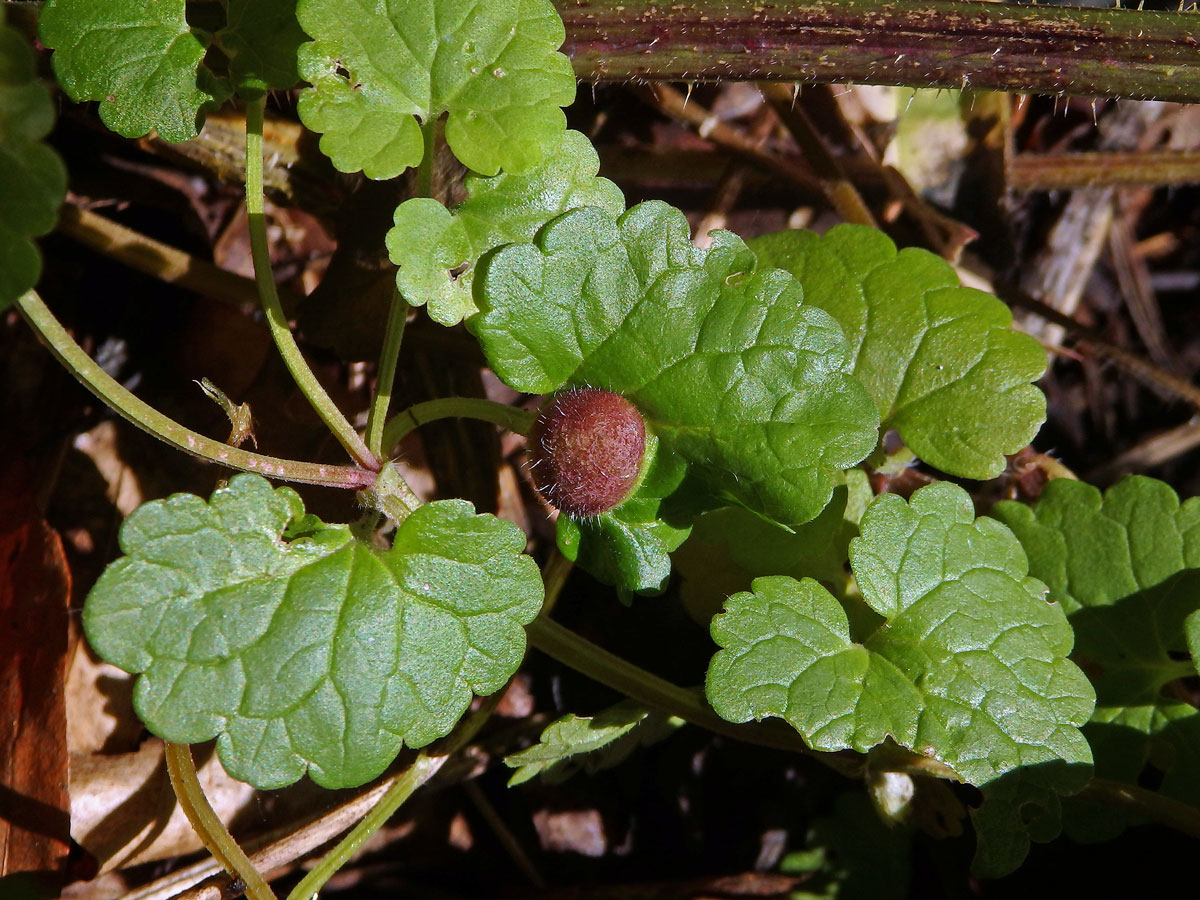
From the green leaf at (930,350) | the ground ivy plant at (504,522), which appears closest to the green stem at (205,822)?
the ground ivy plant at (504,522)

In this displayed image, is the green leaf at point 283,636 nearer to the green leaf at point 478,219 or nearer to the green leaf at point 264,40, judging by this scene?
the green leaf at point 478,219

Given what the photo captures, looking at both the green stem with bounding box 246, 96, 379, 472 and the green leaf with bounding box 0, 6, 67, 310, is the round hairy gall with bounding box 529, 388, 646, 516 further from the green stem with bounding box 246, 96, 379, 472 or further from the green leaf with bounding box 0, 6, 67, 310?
the green leaf with bounding box 0, 6, 67, 310

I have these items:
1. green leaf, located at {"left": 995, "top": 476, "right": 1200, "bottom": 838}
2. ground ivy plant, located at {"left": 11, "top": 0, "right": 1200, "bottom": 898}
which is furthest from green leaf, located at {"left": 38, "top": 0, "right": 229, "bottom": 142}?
green leaf, located at {"left": 995, "top": 476, "right": 1200, "bottom": 838}

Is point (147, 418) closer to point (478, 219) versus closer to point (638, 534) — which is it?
point (478, 219)

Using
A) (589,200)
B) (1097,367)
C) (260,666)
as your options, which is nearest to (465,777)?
(260,666)

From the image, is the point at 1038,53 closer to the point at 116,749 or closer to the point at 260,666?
the point at 260,666

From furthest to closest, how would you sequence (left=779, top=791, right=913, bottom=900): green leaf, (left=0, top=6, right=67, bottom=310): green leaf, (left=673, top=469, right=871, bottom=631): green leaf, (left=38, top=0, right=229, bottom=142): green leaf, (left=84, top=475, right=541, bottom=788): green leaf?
(left=779, top=791, right=913, bottom=900): green leaf
(left=673, top=469, right=871, bottom=631): green leaf
(left=38, top=0, right=229, bottom=142): green leaf
(left=84, top=475, right=541, bottom=788): green leaf
(left=0, top=6, right=67, bottom=310): green leaf

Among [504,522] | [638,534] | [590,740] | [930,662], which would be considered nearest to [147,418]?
[504,522]

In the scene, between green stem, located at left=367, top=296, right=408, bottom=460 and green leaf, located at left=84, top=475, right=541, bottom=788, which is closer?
green leaf, located at left=84, top=475, right=541, bottom=788
